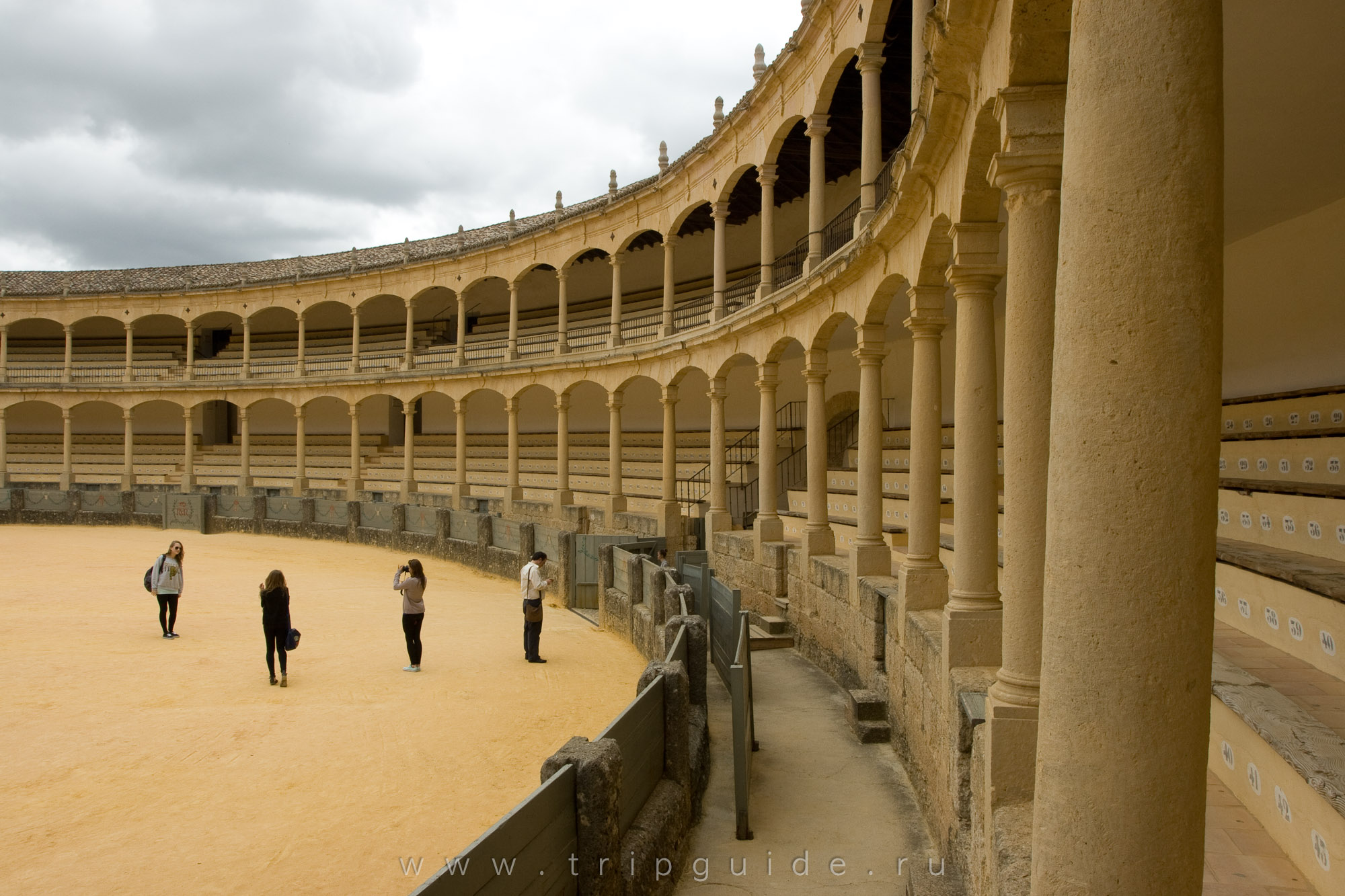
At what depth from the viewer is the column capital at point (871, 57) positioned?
37.1ft

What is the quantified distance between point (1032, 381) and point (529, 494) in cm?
2365

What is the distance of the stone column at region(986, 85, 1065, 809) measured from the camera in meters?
4.27

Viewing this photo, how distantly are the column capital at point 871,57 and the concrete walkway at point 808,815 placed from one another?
314 inches

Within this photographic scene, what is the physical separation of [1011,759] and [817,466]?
8.83 metres

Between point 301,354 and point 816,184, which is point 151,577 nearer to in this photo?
point 816,184

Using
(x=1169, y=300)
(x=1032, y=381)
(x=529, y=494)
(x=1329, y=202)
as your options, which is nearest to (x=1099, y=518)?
(x=1169, y=300)

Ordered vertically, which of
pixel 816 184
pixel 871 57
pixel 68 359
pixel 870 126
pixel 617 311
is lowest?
pixel 68 359

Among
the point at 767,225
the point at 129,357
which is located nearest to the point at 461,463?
the point at 767,225

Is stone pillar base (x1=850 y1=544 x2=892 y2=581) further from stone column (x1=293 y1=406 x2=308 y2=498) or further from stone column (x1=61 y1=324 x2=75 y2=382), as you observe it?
stone column (x1=61 y1=324 x2=75 y2=382)

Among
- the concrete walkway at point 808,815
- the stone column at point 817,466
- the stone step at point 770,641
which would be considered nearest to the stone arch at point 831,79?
the stone column at point 817,466

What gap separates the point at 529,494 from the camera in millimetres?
27250

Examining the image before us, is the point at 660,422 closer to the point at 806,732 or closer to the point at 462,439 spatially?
the point at 462,439

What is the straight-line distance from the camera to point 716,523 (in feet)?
56.9

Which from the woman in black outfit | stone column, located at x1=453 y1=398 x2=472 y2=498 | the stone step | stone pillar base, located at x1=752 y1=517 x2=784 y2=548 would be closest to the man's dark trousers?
the woman in black outfit
